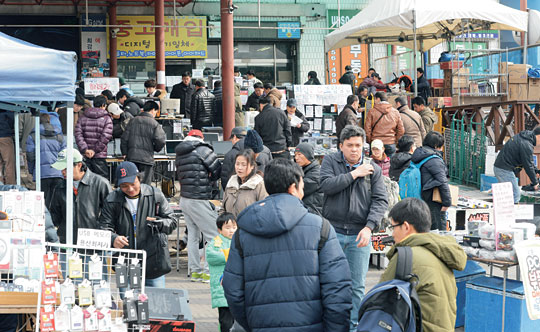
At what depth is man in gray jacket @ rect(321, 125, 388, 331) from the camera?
258 inches

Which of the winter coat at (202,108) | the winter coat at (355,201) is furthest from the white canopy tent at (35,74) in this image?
the winter coat at (202,108)

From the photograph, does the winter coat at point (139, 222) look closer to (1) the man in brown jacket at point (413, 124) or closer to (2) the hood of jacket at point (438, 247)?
(2) the hood of jacket at point (438, 247)

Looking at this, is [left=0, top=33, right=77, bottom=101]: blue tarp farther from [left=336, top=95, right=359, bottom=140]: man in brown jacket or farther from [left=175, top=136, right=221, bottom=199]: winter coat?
[left=336, top=95, right=359, bottom=140]: man in brown jacket

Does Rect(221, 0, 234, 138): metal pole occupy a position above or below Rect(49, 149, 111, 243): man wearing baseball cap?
above

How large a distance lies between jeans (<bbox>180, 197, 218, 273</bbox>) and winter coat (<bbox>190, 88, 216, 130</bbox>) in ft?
22.6

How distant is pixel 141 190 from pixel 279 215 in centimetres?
271

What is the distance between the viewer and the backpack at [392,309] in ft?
13.5

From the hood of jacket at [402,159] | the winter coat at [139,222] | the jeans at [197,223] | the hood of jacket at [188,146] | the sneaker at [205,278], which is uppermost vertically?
the hood of jacket at [188,146]

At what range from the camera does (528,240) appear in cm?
614

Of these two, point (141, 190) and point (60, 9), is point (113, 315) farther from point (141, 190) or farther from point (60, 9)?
point (60, 9)

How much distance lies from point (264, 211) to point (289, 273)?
0.39 meters

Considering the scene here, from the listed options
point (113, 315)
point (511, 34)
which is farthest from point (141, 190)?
point (511, 34)

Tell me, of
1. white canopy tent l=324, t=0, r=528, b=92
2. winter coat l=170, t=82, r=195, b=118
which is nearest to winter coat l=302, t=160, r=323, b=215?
white canopy tent l=324, t=0, r=528, b=92

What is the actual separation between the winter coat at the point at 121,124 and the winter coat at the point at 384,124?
→ 4711mm
